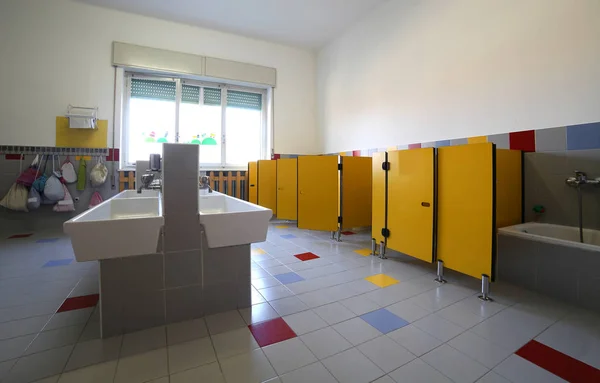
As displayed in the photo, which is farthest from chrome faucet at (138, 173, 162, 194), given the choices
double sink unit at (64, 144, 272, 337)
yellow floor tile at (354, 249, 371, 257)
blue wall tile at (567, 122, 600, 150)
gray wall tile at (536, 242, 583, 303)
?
blue wall tile at (567, 122, 600, 150)

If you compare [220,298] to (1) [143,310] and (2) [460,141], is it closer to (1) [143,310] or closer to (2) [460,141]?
(1) [143,310]

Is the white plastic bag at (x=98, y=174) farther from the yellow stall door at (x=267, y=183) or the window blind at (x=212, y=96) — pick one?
the yellow stall door at (x=267, y=183)

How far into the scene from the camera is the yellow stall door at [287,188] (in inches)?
148

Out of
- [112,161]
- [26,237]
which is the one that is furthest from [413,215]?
[26,237]

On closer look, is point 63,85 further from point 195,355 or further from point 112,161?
point 195,355

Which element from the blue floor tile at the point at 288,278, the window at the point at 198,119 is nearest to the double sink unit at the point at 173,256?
Answer: the blue floor tile at the point at 288,278

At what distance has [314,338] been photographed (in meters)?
1.32

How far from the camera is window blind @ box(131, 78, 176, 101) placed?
4.18 m

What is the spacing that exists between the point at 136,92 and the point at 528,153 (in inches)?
197

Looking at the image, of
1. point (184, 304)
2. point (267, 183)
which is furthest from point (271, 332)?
point (267, 183)

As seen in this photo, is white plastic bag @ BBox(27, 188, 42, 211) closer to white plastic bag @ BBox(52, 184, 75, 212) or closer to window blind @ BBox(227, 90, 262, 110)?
white plastic bag @ BBox(52, 184, 75, 212)

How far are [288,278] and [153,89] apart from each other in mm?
3910

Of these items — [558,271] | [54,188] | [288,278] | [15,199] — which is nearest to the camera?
[558,271]

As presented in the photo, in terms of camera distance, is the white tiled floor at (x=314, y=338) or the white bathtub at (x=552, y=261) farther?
the white bathtub at (x=552, y=261)
